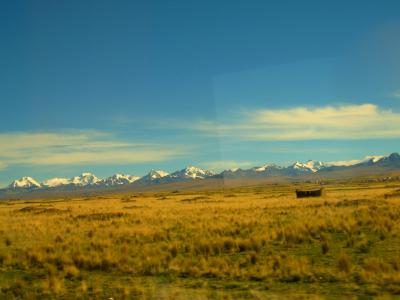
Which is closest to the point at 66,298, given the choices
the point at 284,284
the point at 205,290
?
the point at 205,290

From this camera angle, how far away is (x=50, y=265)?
1923 centimetres

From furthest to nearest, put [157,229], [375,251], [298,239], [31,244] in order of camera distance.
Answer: [157,229] < [31,244] < [298,239] < [375,251]

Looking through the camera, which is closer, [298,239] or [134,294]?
[134,294]

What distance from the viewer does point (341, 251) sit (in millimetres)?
19547

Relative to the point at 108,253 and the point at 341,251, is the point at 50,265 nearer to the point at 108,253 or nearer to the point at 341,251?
the point at 108,253

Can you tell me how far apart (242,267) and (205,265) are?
1.39 metres

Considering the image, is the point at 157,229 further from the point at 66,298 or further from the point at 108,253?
the point at 66,298

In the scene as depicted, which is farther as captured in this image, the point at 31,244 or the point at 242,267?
the point at 31,244

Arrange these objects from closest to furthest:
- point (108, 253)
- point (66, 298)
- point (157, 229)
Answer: point (66, 298)
point (108, 253)
point (157, 229)

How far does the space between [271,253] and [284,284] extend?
530 centimetres

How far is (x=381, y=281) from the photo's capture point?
14.1 meters

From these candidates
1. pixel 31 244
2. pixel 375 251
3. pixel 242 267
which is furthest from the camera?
pixel 31 244

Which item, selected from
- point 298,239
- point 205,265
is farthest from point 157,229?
point 205,265

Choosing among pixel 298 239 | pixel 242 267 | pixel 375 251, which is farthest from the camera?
pixel 298 239
